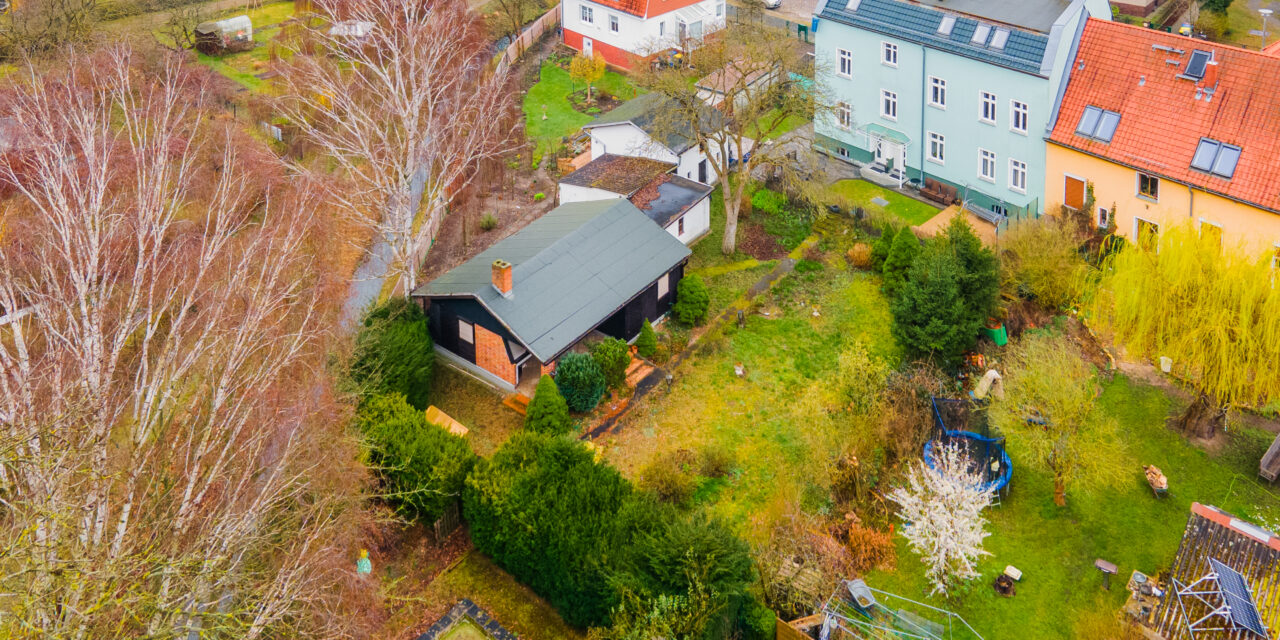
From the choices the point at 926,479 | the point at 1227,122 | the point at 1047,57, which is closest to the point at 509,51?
the point at 1047,57

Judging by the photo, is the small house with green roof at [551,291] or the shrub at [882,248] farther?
the shrub at [882,248]

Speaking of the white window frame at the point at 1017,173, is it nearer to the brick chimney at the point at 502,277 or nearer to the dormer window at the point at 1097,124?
the dormer window at the point at 1097,124

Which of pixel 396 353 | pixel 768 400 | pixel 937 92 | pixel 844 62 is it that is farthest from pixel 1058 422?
pixel 844 62

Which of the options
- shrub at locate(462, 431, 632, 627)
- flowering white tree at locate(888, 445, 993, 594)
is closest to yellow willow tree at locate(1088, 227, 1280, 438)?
flowering white tree at locate(888, 445, 993, 594)

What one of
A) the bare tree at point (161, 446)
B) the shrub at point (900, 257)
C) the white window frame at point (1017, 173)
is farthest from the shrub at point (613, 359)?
the white window frame at point (1017, 173)

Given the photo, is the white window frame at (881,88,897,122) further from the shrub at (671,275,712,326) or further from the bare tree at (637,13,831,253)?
the shrub at (671,275,712,326)
